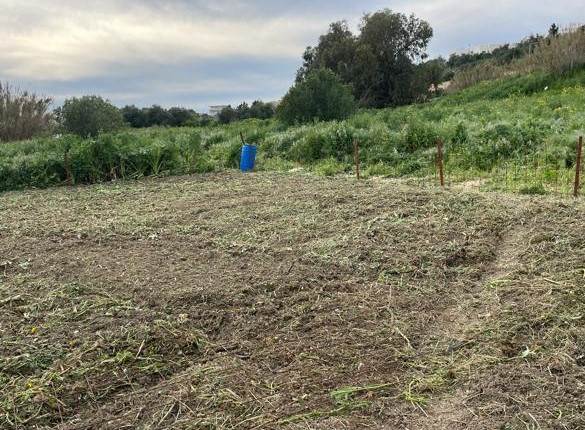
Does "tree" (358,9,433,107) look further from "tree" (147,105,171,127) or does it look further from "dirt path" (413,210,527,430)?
"dirt path" (413,210,527,430)

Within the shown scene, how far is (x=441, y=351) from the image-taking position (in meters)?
2.66

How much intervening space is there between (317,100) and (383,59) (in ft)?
35.0

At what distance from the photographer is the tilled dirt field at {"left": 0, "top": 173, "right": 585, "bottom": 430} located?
7.45 feet

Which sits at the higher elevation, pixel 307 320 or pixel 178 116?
pixel 178 116

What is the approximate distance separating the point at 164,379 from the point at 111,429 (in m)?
0.37

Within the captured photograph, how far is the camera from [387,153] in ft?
27.2

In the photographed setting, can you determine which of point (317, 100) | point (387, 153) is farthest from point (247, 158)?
point (317, 100)

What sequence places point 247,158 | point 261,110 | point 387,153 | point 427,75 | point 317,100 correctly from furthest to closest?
1. point 261,110
2. point 427,75
3. point 317,100
4. point 247,158
5. point 387,153

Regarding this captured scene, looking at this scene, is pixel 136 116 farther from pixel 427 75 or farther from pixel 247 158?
pixel 247 158

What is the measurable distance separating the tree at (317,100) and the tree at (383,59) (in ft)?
29.5

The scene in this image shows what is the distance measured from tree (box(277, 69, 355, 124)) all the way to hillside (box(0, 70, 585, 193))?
394 centimetres

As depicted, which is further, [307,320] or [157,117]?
[157,117]

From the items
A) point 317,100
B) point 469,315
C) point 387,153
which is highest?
point 317,100

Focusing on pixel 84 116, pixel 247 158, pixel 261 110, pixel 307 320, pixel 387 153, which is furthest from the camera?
pixel 261 110
